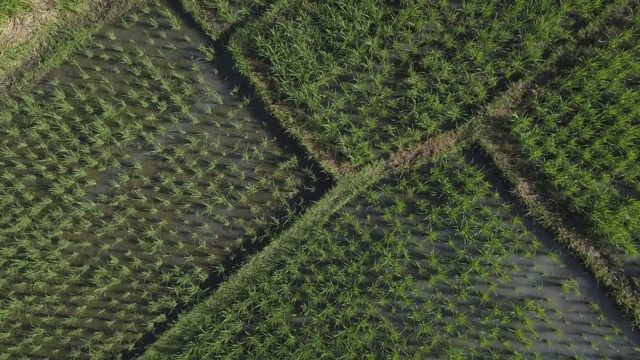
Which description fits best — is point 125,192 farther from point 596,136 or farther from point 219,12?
point 596,136

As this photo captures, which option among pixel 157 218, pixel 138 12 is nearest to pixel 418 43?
pixel 138 12

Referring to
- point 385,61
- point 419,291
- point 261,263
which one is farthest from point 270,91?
point 419,291

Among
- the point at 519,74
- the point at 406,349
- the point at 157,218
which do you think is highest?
the point at 519,74

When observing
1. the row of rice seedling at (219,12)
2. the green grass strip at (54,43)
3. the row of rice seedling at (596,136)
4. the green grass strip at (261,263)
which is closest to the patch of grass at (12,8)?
the green grass strip at (54,43)

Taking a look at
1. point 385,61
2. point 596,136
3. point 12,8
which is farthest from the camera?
point 12,8

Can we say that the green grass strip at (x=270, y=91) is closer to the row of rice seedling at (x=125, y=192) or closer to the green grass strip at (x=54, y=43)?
the row of rice seedling at (x=125, y=192)

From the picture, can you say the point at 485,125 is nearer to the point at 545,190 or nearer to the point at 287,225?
the point at 545,190

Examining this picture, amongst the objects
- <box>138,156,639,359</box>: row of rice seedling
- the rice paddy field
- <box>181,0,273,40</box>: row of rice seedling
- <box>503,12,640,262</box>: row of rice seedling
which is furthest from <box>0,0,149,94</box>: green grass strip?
<box>503,12,640,262</box>: row of rice seedling
